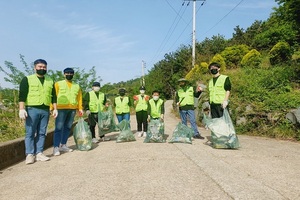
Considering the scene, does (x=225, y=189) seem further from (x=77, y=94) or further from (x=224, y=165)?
(x=77, y=94)

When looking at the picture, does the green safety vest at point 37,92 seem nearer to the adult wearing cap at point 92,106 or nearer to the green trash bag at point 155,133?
the adult wearing cap at point 92,106

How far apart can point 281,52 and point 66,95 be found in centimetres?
1516

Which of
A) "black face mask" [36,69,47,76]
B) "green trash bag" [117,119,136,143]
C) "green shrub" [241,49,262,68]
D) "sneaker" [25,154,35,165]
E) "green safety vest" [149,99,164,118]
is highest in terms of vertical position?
"green shrub" [241,49,262,68]

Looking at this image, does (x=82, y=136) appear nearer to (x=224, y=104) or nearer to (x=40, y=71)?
(x=40, y=71)

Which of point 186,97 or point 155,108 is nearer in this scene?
point 186,97

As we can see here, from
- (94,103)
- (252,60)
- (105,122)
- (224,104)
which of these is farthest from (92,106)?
(252,60)

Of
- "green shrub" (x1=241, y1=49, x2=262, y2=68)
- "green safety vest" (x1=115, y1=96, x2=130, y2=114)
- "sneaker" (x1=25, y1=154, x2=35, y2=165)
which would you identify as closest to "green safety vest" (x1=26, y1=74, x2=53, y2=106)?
"sneaker" (x1=25, y1=154, x2=35, y2=165)

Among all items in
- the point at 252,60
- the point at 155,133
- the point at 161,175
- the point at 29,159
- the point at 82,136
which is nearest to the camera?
the point at 161,175

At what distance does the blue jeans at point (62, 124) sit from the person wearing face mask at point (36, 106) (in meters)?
0.58

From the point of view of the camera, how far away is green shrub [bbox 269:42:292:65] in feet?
57.7

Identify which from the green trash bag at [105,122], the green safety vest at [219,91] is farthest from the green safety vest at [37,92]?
the green safety vest at [219,91]

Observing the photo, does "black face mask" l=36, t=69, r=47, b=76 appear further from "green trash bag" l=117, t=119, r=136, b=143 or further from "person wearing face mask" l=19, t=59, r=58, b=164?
"green trash bag" l=117, t=119, r=136, b=143

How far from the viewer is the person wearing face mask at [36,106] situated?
535 centimetres

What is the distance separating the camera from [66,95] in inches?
254
